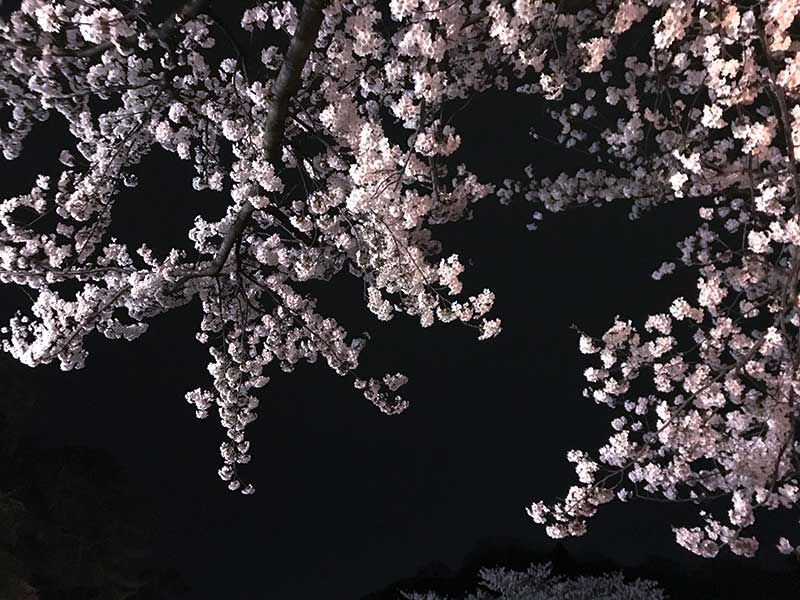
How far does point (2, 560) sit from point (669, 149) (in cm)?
1051

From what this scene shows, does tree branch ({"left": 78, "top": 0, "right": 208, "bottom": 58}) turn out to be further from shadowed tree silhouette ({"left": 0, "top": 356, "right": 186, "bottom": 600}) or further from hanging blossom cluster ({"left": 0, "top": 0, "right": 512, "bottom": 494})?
shadowed tree silhouette ({"left": 0, "top": 356, "right": 186, "bottom": 600})

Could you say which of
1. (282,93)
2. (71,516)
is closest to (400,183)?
(282,93)

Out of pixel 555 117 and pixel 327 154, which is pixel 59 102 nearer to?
pixel 327 154

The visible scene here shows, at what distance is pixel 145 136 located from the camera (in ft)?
22.2

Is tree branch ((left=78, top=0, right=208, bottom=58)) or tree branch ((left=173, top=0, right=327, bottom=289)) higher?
tree branch ((left=78, top=0, right=208, bottom=58))

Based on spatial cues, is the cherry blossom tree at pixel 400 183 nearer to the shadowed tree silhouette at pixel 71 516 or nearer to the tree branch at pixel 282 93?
the tree branch at pixel 282 93

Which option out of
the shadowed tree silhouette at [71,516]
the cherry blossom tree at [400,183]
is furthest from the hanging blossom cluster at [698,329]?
the shadowed tree silhouette at [71,516]

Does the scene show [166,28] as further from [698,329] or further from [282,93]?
[698,329]

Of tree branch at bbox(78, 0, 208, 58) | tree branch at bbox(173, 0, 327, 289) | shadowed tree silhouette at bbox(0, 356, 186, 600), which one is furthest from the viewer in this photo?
shadowed tree silhouette at bbox(0, 356, 186, 600)

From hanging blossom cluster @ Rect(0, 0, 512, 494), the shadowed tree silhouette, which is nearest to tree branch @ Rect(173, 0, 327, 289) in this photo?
hanging blossom cluster @ Rect(0, 0, 512, 494)

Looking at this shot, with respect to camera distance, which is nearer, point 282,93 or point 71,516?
point 282,93

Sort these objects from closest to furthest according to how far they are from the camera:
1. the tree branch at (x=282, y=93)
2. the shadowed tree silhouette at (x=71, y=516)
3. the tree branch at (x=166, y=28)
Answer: the tree branch at (x=282, y=93) → the tree branch at (x=166, y=28) → the shadowed tree silhouette at (x=71, y=516)

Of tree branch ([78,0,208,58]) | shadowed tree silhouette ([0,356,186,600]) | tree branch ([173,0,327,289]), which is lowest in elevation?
shadowed tree silhouette ([0,356,186,600])

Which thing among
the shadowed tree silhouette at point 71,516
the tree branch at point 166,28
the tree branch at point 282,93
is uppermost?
the tree branch at point 166,28
